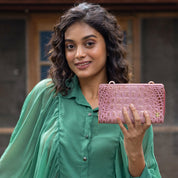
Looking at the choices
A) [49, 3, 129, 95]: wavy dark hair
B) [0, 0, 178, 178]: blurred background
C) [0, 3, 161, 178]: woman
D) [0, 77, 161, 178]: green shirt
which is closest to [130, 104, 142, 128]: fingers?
[0, 3, 161, 178]: woman

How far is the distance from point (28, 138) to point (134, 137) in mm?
674

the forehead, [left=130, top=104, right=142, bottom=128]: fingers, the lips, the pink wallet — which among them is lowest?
[left=130, top=104, right=142, bottom=128]: fingers

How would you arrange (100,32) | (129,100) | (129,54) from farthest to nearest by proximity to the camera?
(129,54), (100,32), (129,100)

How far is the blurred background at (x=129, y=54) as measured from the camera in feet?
16.8

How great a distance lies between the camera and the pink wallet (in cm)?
176

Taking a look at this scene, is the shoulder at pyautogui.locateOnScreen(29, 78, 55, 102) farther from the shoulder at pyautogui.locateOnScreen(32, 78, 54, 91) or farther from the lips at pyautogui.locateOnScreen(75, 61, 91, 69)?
the lips at pyautogui.locateOnScreen(75, 61, 91, 69)

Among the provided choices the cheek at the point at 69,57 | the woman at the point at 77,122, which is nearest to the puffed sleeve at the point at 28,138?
the woman at the point at 77,122

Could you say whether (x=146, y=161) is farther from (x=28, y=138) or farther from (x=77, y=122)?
(x=28, y=138)

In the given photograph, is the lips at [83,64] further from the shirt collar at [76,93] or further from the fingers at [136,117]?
the fingers at [136,117]

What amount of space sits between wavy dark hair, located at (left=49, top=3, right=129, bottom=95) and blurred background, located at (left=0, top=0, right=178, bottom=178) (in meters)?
2.81

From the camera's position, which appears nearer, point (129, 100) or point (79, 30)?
point (129, 100)

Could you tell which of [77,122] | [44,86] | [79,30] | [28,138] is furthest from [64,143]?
[79,30]

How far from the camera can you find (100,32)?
6.88 ft

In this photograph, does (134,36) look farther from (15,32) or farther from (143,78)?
(15,32)
